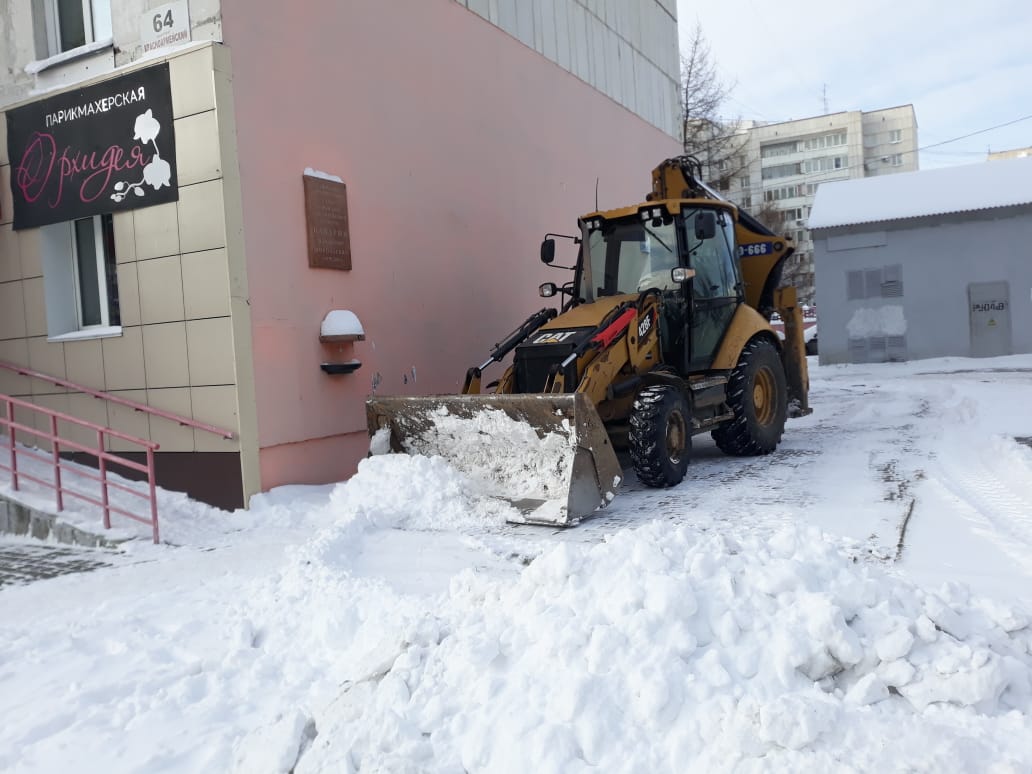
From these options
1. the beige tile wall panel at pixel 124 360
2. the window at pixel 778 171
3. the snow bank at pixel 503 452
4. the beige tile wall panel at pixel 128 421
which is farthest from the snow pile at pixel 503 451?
the window at pixel 778 171

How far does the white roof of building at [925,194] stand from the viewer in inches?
714

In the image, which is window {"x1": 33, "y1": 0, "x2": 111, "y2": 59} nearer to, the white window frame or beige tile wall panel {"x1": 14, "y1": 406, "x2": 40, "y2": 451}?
the white window frame

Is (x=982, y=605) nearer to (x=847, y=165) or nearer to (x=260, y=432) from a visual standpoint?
(x=260, y=432)

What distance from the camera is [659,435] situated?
22.1 ft

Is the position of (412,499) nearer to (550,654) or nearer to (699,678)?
(550,654)

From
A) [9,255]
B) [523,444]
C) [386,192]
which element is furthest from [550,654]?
[9,255]

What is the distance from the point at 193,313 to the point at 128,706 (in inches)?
162

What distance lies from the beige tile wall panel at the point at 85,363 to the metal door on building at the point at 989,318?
55.6 feet

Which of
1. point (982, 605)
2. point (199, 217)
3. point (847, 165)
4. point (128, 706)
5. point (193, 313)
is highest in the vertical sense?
point (847, 165)

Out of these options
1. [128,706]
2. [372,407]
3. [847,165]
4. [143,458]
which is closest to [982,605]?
[128,706]

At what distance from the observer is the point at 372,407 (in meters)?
7.05

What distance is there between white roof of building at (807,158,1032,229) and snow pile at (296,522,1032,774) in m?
17.1

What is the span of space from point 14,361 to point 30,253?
106 cm

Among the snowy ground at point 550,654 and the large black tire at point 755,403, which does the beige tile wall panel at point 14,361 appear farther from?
the large black tire at point 755,403
